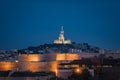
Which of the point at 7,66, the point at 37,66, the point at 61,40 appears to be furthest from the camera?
the point at 61,40

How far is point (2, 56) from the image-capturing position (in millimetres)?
98875

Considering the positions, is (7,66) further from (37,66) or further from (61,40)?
(61,40)

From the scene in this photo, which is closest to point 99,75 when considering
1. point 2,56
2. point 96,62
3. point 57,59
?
point 96,62

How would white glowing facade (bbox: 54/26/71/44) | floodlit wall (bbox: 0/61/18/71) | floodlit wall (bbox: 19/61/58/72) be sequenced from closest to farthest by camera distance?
1. floodlit wall (bbox: 19/61/58/72)
2. floodlit wall (bbox: 0/61/18/71)
3. white glowing facade (bbox: 54/26/71/44)

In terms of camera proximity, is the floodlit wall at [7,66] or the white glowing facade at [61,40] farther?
the white glowing facade at [61,40]

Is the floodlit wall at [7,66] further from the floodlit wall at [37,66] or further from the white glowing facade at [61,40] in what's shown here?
the white glowing facade at [61,40]

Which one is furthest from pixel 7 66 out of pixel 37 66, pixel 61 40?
pixel 61 40

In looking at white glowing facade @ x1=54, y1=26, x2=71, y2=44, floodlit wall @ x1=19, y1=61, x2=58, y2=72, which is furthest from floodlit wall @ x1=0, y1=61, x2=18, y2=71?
white glowing facade @ x1=54, y1=26, x2=71, y2=44

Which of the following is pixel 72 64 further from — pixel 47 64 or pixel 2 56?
pixel 2 56

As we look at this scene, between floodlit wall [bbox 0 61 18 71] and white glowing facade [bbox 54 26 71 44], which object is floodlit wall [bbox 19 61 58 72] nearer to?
floodlit wall [bbox 0 61 18 71]

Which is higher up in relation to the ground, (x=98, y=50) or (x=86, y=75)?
(x=98, y=50)

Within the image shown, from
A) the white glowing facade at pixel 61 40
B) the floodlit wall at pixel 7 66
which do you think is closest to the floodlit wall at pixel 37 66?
the floodlit wall at pixel 7 66

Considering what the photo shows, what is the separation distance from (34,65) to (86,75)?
19387 mm

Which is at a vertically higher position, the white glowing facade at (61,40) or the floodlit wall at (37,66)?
the white glowing facade at (61,40)
